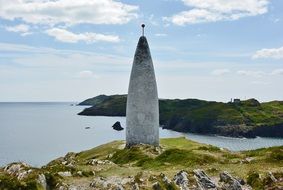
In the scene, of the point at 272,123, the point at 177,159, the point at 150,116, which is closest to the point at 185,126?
the point at 272,123

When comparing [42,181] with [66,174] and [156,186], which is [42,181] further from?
[156,186]

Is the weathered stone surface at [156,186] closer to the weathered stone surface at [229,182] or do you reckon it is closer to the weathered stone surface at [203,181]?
the weathered stone surface at [203,181]

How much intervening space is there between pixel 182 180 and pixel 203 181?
1262 millimetres

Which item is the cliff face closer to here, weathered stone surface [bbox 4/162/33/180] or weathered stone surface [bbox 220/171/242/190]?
weathered stone surface [bbox 4/162/33/180]

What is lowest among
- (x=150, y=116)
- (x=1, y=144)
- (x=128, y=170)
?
(x=1, y=144)

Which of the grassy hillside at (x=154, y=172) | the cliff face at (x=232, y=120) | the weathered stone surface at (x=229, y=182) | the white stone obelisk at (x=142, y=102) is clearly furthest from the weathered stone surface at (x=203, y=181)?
the cliff face at (x=232, y=120)

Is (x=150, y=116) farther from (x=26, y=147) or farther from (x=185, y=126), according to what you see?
(x=185, y=126)

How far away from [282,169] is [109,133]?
417 ft

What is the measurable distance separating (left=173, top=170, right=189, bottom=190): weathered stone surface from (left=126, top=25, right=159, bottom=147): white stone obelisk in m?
21.0

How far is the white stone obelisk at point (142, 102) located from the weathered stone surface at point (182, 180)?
68.8ft

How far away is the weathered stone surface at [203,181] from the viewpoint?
77.5 feet

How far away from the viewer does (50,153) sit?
98875 mm

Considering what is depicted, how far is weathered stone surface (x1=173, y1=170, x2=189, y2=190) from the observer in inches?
910

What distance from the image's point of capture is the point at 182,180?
2377 cm
